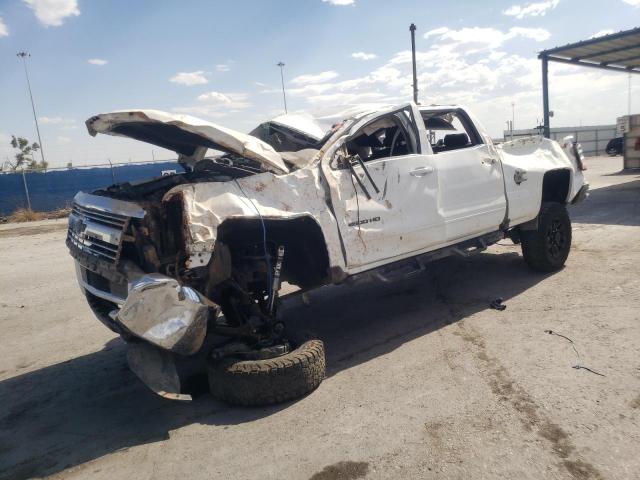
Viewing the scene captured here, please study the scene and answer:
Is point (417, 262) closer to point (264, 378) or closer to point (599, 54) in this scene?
Answer: point (264, 378)

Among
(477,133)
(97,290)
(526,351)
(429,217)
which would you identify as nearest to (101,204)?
(97,290)

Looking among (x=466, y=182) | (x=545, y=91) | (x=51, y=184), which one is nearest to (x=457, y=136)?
(x=466, y=182)

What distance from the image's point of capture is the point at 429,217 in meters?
4.76

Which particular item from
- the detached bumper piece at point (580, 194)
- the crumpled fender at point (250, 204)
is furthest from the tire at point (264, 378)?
the detached bumper piece at point (580, 194)

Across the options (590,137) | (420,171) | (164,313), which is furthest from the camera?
(590,137)

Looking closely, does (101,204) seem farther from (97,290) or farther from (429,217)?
(429,217)

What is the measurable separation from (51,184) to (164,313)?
21.3 m

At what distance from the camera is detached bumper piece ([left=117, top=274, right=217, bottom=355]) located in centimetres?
312

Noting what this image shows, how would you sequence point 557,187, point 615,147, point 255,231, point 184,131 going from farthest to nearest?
point 615,147
point 557,187
point 255,231
point 184,131

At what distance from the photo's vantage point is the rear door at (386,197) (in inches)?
165

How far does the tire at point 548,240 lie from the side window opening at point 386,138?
2120 millimetres

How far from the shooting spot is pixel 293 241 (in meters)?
4.29

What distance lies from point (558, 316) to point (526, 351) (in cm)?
94

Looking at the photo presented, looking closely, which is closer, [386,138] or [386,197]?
[386,197]
